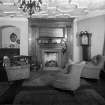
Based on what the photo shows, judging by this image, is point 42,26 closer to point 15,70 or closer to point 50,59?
point 50,59

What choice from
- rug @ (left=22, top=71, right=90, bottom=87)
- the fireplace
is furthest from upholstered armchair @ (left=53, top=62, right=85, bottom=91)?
the fireplace

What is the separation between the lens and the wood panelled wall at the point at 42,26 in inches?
317

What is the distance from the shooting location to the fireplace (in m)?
8.23

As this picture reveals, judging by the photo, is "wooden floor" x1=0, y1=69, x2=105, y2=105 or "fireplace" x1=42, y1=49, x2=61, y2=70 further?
"fireplace" x1=42, y1=49, x2=61, y2=70

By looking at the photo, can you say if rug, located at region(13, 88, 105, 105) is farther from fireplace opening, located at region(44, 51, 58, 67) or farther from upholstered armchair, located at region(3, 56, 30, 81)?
fireplace opening, located at region(44, 51, 58, 67)

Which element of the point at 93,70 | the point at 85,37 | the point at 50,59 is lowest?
the point at 93,70

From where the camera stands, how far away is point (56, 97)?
12.9ft

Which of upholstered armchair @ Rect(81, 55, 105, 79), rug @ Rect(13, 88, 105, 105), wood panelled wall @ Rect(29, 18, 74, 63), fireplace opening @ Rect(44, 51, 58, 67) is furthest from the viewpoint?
fireplace opening @ Rect(44, 51, 58, 67)

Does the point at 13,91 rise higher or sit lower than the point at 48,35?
lower

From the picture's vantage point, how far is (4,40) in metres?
9.57

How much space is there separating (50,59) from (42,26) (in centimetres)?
184

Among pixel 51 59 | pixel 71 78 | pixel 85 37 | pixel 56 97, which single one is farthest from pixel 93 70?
pixel 51 59

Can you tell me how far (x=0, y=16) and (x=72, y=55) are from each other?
419cm

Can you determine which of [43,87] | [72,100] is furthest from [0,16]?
[72,100]
